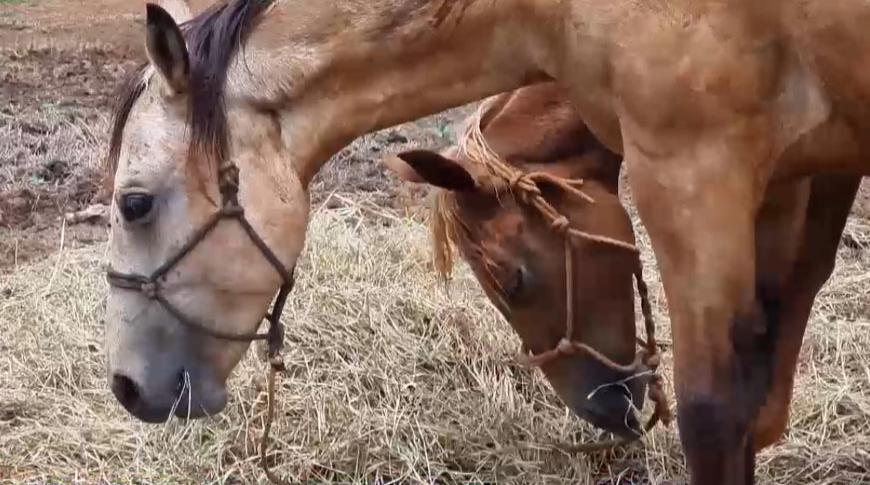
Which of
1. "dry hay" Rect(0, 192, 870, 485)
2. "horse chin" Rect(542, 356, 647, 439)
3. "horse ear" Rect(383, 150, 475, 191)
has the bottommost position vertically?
"dry hay" Rect(0, 192, 870, 485)

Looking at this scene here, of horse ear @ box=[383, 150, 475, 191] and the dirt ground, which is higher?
horse ear @ box=[383, 150, 475, 191]

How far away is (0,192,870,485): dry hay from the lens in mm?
3125

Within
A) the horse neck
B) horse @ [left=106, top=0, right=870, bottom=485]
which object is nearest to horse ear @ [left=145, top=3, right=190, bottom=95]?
horse @ [left=106, top=0, right=870, bottom=485]

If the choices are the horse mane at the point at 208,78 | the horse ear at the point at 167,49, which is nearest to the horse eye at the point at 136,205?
the horse mane at the point at 208,78

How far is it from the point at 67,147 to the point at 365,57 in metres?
3.88

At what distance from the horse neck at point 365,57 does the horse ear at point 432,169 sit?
416 mm

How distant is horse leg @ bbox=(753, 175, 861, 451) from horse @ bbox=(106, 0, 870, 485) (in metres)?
0.41

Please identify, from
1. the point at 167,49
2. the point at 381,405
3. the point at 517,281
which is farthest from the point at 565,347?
the point at 167,49

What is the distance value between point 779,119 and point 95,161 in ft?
13.9

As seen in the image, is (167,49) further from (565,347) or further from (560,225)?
(565,347)

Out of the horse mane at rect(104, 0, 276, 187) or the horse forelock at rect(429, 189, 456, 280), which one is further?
the horse forelock at rect(429, 189, 456, 280)

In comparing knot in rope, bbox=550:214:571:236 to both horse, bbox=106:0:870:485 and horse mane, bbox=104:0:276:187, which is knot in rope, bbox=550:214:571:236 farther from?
horse mane, bbox=104:0:276:187

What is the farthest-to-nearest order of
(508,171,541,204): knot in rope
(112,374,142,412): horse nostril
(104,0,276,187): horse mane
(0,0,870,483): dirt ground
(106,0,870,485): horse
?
(0,0,870,483): dirt ground
(508,171,541,204): knot in rope
(112,374,142,412): horse nostril
(104,0,276,187): horse mane
(106,0,870,485): horse

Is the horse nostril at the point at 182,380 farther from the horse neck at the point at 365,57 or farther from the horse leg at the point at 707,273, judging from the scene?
the horse leg at the point at 707,273
